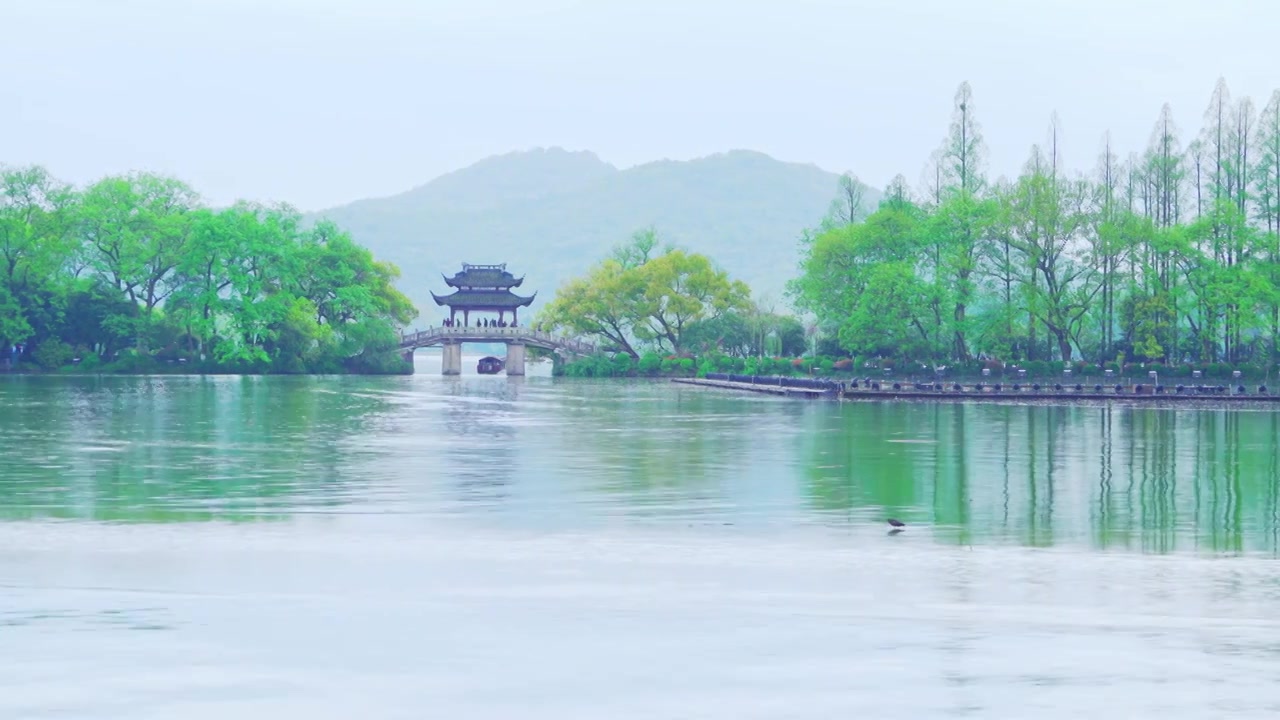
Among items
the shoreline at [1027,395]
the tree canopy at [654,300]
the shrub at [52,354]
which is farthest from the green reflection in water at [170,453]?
the tree canopy at [654,300]

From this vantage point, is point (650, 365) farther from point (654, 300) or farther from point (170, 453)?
point (170, 453)

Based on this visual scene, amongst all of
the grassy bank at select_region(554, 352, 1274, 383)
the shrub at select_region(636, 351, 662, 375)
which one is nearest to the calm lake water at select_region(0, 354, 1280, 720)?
the grassy bank at select_region(554, 352, 1274, 383)

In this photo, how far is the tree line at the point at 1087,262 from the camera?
7550cm

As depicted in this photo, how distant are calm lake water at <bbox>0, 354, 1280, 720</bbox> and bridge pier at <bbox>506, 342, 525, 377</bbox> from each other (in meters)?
81.1

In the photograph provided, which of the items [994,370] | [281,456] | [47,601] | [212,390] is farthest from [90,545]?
[994,370]

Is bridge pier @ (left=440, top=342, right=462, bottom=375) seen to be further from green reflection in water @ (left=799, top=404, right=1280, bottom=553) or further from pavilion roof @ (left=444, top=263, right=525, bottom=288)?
green reflection in water @ (left=799, top=404, right=1280, bottom=553)

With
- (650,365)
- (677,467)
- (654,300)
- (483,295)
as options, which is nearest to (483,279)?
(483,295)

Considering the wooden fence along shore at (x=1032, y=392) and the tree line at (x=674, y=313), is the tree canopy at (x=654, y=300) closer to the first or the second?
the tree line at (x=674, y=313)

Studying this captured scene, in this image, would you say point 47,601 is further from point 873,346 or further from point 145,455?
point 873,346

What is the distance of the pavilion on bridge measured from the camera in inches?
4808

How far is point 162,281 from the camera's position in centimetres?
9956

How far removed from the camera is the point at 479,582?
14.9m

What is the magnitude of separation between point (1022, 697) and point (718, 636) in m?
2.79

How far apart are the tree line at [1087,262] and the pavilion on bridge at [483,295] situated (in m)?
43.3
